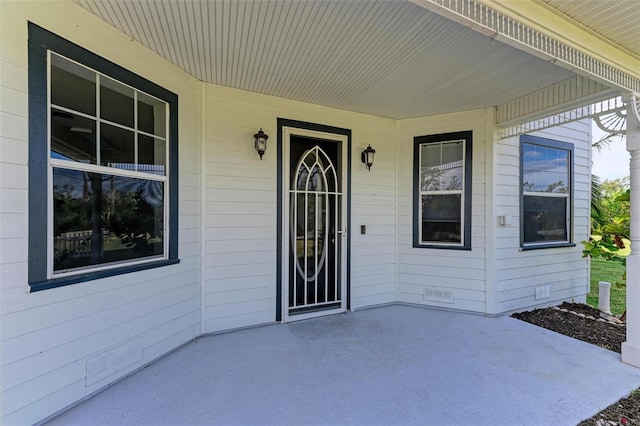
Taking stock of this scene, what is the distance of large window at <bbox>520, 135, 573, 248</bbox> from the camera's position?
434 centimetres

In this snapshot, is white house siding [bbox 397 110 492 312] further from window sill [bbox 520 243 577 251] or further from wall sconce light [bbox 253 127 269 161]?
wall sconce light [bbox 253 127 269 161]

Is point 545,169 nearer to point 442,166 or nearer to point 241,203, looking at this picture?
point 442,166

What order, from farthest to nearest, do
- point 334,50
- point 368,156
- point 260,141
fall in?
point 368,156 < point 260,141 < point 334,50

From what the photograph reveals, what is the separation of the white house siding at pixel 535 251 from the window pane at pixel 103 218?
13.5 feet

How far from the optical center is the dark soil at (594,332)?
2.05 m

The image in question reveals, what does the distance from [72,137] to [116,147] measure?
1.10 feet

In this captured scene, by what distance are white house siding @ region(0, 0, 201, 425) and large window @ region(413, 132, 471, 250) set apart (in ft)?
10.9

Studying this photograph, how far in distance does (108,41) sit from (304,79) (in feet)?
5.66

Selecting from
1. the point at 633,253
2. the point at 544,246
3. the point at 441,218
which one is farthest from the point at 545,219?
the point at 633,253

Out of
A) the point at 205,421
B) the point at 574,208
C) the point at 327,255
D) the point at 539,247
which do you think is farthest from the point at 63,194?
the point at 574,208

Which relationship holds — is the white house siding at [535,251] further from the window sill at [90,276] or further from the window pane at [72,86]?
the window pane at [72,86]

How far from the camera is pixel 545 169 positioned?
4547 mm

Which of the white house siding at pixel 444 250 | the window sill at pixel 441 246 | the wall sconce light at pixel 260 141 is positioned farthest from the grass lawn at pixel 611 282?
the wall sconce light at pixel 260 141

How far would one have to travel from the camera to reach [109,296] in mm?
2365
